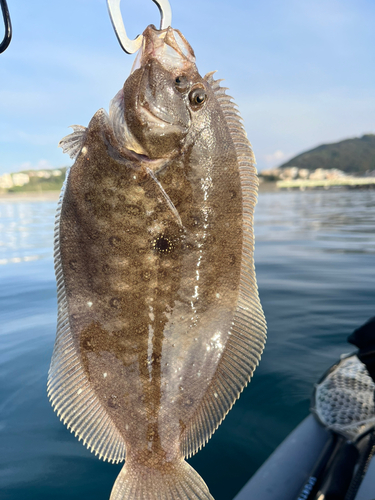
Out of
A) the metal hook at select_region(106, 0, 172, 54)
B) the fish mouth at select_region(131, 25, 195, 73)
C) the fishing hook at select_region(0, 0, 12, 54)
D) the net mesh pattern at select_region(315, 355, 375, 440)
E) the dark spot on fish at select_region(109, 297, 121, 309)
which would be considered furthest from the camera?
the net mesh pattern at select_region(315, 355, 375, 440)

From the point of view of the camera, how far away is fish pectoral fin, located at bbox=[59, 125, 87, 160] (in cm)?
193

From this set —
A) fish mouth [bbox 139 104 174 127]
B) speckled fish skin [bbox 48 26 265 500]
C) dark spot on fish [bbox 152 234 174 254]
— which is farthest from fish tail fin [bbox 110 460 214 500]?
fish mouth [bbox 139 104 174 127]

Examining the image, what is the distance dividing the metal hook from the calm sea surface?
332 cm

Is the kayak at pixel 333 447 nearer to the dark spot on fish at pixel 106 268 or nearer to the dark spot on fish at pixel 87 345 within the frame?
the dark spot on fish at pixel 87 345

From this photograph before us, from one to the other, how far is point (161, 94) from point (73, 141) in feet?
1.82

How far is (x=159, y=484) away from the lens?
2.02 metres

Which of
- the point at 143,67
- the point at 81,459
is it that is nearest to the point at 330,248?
the point at 81,459

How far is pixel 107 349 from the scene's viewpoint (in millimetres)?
1994

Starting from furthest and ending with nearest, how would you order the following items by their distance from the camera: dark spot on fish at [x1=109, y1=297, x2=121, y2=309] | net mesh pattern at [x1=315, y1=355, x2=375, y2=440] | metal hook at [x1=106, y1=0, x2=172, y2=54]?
net mesh pattern at [x1=315, y1=355, x2=375, y2=440] < dark spot on fish at [x1=109, y1=297, x2=121, y2=309] < metal hook at [x1=106, y1=0, x2=172, y2=54]

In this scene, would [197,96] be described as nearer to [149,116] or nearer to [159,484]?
[149,116]

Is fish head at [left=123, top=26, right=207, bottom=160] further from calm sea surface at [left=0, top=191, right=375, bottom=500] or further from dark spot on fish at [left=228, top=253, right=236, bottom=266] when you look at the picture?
calm sea surface at [left=0, top=191, right=375, bottom=500]

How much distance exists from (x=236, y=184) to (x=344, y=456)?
2.56 meters

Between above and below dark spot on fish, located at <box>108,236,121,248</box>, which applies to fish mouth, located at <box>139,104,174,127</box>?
above

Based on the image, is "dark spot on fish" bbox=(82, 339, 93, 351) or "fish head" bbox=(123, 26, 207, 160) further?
"dark spot on fish" bbox=(82, 339, 93, 351)
